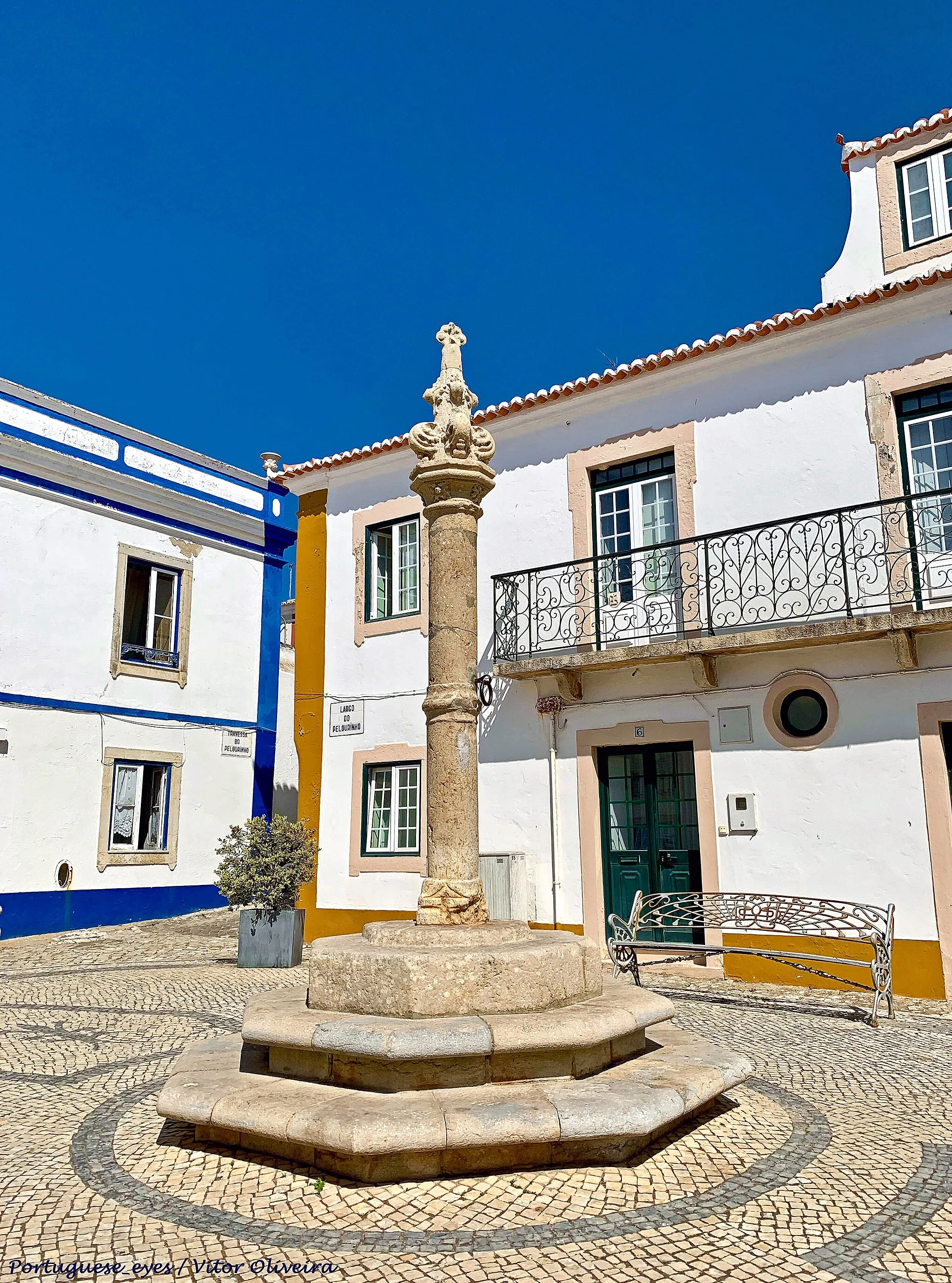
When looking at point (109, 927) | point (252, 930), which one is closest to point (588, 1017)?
point (252, 930)

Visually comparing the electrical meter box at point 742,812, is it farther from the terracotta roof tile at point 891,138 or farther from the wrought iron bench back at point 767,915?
the terracotta roof tile at point 891,138

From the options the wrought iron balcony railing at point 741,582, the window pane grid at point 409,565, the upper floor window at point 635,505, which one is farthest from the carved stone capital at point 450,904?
the window pane grid at point 409,565

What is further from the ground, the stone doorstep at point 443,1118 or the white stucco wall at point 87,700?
the white stucco wall at point 87,700

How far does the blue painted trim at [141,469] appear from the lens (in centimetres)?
1315

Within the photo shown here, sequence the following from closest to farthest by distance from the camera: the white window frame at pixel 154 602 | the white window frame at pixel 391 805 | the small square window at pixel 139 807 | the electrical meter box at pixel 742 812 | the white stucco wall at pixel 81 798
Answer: the electrical meter box at pixel 742 812 < the white window frame at pixel 391 805 < the white stucco wall at pixel 81 798 < the small square window at pixel 139 807 < the white window frame at pixel 154 602

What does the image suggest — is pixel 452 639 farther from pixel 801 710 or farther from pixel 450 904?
pixel 801 710

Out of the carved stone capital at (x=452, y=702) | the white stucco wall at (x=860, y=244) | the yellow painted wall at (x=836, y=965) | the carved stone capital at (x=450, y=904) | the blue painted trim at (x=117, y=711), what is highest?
the white stucco wall at (x=860, y=244)

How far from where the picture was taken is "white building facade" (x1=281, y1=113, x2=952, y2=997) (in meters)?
8.13

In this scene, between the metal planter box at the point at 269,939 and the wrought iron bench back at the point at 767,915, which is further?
the metal planter box at the point at 269,939

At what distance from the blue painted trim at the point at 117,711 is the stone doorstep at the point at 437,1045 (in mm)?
9625

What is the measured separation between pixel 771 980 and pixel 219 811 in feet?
30.7

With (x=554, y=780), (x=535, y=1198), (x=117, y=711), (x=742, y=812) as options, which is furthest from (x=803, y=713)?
(x=117, y=711)

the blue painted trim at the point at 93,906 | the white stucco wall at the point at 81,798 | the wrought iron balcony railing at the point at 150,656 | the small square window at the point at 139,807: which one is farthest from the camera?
the wrought iron balcony railing at the point at 150,656

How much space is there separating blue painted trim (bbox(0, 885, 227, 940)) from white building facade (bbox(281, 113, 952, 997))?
3.83 m
